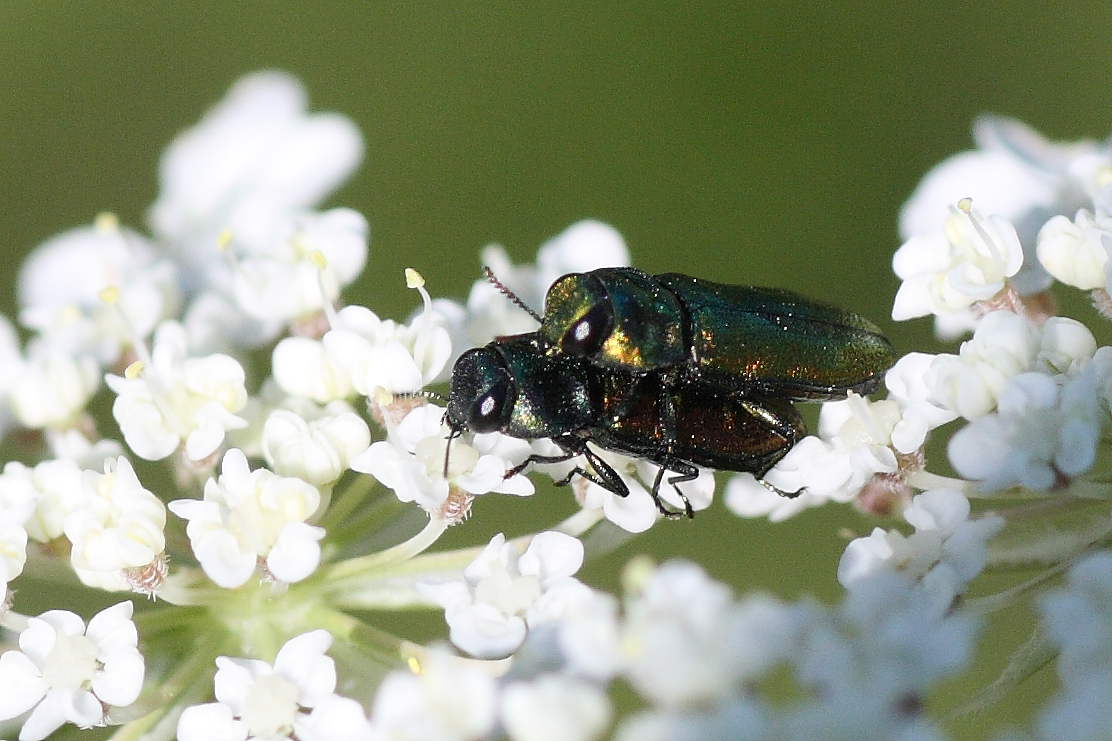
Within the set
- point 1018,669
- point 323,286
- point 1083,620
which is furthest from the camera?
point 323,286

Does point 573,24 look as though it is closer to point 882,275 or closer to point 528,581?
point 882,275

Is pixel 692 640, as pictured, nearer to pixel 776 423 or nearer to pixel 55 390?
pixel 776 423

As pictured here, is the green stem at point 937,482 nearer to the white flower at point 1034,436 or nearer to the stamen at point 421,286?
the white flower at point 1034,436

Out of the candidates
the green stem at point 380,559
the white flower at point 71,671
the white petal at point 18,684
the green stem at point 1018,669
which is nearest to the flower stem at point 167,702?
the white flower at point 71,671

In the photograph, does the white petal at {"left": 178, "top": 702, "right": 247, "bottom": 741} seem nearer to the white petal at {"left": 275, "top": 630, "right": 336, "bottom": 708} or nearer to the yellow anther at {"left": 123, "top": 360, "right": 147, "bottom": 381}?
the white petal at {"left": 275, "top": 630, "right": 336, "bottom": 708}

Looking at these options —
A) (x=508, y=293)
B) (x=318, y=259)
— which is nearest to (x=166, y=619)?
(x=318, y=259)

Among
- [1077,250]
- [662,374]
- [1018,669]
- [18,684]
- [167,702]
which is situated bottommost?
[167,702]

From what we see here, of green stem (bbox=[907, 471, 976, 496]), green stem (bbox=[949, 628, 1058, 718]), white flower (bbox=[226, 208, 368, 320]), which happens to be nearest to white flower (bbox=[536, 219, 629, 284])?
white flower (bbox=[226, 208, 368, 320])
